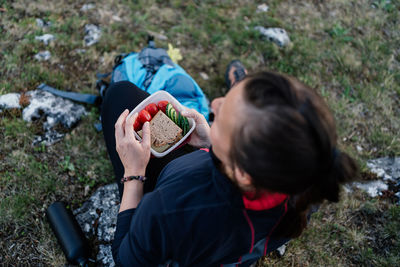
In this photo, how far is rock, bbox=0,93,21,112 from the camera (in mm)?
3246

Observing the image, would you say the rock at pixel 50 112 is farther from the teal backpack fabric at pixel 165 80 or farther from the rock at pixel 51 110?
the teal backpack fabric at pixel 165 80

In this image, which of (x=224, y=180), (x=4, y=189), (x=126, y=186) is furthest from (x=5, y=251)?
(x=224, y=180)

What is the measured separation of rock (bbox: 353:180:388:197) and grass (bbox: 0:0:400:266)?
97mm

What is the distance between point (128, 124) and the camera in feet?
6.80

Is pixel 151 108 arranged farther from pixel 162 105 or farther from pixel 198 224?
pixel 198 224

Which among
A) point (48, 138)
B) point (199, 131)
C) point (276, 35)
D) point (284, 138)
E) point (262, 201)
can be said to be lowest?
point (48, 138)

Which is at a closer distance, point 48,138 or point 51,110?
point 48,138

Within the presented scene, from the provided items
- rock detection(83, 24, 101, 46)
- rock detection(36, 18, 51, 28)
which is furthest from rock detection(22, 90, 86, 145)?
rock detection(36, 18, 51, 28)

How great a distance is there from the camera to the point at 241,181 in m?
1.29

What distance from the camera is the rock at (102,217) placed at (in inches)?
103

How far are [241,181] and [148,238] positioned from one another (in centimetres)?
58

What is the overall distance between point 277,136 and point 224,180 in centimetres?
45

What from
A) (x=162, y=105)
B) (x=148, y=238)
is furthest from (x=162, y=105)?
(x=148, y=238)

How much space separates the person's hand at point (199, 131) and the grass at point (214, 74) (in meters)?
1.27
